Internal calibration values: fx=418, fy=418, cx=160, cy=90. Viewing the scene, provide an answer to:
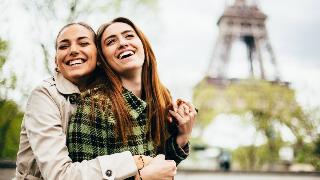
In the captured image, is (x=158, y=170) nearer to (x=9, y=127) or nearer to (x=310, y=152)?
(x=9, y=127)

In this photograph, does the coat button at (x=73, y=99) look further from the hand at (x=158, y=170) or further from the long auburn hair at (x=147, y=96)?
the hand at (x=158, y=170)

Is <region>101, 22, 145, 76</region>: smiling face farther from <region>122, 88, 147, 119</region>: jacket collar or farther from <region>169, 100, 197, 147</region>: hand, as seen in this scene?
<region>169, 100, 197, 147</region>: hand

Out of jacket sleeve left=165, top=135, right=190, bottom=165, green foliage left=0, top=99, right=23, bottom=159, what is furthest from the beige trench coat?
green foliage left=0, top=99, right=23, bottom=159

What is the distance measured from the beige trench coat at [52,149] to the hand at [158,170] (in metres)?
0.05

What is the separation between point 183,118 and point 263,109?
16284 millimetres

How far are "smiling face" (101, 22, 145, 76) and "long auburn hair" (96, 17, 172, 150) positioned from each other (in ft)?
0.08

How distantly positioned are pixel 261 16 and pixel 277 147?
10.7m

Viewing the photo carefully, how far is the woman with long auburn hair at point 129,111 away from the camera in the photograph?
1.51 meters

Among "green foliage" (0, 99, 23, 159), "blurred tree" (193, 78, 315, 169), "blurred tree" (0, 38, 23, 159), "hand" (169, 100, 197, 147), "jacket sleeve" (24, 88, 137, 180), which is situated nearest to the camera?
"jacket sleeve" (24, 88, 137, 180)

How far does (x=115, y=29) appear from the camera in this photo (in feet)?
5.78

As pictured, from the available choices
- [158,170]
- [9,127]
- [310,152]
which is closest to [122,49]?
[158,170]

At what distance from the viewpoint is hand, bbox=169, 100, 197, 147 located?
181 centimetres

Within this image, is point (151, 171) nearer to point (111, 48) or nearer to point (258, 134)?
point (111, 48)

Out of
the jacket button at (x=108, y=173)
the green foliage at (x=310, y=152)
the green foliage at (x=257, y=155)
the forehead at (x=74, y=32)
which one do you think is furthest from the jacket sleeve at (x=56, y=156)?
the green foliage at (x=257, y=155)
